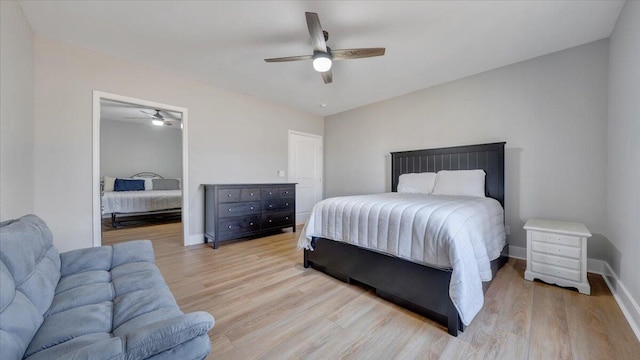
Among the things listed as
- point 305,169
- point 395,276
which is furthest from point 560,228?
Result: point 305,169

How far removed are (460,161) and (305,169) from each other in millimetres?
2970

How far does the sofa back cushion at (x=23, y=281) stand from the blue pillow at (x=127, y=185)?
515 cm

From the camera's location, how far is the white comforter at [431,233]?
152 centimetres

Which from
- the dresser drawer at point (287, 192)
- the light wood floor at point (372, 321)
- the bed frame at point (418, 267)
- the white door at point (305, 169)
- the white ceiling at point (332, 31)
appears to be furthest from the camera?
the white door at point (305, 169)

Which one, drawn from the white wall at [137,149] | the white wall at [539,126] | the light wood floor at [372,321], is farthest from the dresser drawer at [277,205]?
the white wall at [137,149]

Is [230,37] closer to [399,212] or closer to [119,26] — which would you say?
[119,26]

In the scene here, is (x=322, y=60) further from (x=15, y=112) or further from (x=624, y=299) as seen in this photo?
(x=624, y=299)

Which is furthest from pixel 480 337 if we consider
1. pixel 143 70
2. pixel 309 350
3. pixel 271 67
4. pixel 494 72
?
pixel 143 70

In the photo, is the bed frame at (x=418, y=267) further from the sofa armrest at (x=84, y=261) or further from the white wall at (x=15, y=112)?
the white wall at (x=15, y=112)

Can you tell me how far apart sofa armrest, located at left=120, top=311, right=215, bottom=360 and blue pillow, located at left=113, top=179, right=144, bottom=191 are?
6335 mm

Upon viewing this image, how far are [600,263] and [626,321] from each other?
44.2 inches

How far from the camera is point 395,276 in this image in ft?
6.16

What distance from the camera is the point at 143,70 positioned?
10.3 feet

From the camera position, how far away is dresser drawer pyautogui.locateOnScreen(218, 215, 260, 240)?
3.48 m
